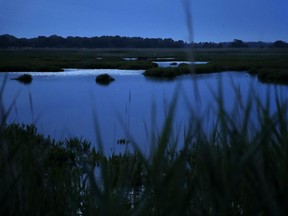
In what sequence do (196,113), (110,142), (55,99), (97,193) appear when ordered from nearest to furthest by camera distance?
(97,193) < (196,113) < (110,142) < (55,99)

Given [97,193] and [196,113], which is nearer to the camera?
[97,193]

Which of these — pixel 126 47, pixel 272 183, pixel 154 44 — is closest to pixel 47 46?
pixel 126 47

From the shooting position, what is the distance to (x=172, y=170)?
1.34m

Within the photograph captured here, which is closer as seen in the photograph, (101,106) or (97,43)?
(101,106)

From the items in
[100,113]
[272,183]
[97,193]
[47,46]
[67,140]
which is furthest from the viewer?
[47,46]

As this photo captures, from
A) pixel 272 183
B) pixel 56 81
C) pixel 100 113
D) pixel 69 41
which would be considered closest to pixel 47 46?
pixel 69 41

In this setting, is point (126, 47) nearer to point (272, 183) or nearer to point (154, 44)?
point (154, 44)

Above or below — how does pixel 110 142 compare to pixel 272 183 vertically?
below

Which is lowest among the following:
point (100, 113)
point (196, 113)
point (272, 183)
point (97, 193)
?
point (100, 113)

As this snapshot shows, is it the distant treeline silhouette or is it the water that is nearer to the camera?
the water

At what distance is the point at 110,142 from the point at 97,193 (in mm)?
10009

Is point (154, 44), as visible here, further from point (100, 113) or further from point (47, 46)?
point (100, 113)

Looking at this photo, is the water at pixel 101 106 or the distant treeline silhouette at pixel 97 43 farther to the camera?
the distant treeline silhouette at pixel 97 43

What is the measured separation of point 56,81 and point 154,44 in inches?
6313
